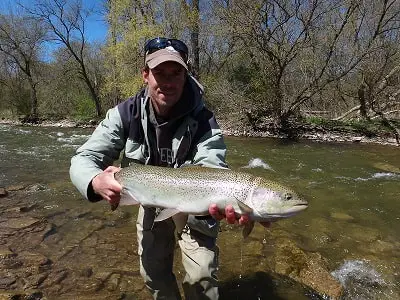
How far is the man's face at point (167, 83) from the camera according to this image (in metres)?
2.85

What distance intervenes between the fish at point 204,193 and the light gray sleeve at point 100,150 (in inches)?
11.2

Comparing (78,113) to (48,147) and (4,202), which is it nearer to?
(48,147)

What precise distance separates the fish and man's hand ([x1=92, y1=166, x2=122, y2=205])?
0.11 feet

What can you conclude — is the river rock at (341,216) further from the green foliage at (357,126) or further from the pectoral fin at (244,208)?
the green foliage at (357,126)

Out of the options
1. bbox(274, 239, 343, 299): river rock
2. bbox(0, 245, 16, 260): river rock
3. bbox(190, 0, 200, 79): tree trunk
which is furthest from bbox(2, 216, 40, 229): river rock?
bbox(190, 0, 200, 79): tree trunk

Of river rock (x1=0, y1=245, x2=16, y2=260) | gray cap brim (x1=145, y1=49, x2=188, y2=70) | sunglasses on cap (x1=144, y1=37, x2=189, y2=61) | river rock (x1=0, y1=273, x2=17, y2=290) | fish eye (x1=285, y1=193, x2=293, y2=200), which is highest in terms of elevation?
sunglasses on cap (x1=144, y1=37, x2=189, y2=61)

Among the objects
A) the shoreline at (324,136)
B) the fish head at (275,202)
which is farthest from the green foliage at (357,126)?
the fish head at (275,202)

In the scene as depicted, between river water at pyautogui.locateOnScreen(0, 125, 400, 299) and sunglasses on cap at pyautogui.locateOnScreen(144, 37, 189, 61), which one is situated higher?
sunglasses on cap at pyautogui.locateOnScreen(144, 37, 189, 61)

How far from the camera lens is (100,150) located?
2955 mm

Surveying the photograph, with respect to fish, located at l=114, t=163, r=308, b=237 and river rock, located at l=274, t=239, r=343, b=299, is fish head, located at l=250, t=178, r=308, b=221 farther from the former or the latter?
river rock, located at l=274, t=239, r=343, b=299

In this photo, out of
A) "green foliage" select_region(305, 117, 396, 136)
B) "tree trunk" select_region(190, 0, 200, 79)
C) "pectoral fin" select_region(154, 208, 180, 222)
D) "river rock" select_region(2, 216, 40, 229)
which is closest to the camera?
"pectoral fin" select_region(154, 208, 180, 222)

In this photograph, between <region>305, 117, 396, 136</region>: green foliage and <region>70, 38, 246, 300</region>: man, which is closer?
<region>70, 38, 246, 300</region>: man

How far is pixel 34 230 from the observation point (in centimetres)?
554

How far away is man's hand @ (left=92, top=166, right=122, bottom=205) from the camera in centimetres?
257
